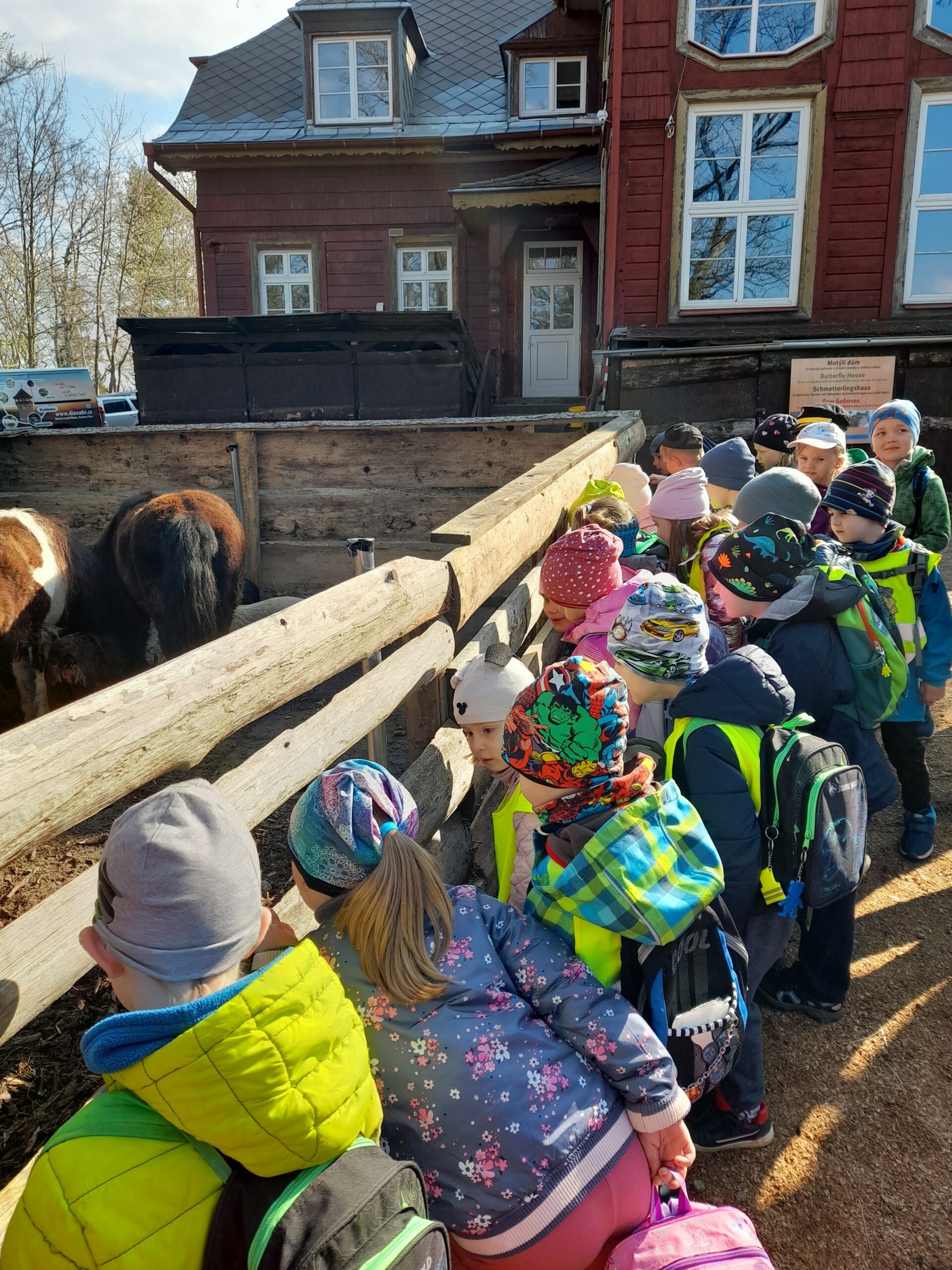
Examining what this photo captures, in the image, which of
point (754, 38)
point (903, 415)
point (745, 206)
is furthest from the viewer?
point (745, 206)

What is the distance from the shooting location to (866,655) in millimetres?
2764

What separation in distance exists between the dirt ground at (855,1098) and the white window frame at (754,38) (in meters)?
9.67

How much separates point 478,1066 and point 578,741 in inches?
22.1

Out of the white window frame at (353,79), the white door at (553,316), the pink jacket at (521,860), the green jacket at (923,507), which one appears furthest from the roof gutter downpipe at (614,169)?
the pink jacket at (521,860)

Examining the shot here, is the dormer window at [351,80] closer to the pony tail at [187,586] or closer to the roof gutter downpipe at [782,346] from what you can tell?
the roof gutter downpipe at [782,346]

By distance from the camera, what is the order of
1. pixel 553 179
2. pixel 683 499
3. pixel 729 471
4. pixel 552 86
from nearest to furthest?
1. pixel 683 499
2. pixel 729 471
3. pixel 553 179
4. pixel 552 86

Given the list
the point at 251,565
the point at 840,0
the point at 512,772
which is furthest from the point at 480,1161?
the point at 840,0

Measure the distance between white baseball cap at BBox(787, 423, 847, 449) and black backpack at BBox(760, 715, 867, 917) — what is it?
2368 millimetres

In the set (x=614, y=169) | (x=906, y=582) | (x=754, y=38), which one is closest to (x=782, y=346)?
(x=614, y=169)

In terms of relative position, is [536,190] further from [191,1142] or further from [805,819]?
[191,1142]

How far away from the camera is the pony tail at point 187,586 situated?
523cm

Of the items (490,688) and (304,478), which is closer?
(490,688)

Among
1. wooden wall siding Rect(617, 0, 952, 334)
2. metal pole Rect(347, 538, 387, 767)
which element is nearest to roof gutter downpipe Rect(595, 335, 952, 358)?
wooden wall siding Rect(617, 0, 952, 334)

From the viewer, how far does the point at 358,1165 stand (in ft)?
3.63
